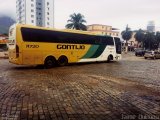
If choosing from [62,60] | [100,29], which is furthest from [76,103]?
[100,29]

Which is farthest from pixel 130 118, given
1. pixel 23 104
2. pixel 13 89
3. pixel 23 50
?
pixel 23 50

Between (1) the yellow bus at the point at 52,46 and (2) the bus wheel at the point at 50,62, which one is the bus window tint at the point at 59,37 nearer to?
(1) the yellow bus at the point at 52,46

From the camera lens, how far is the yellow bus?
16.9 meters

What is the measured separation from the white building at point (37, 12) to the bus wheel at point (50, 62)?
9347 centimetres

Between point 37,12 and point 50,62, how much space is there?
324 feet

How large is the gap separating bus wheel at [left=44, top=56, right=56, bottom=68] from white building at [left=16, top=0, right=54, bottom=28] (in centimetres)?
9347

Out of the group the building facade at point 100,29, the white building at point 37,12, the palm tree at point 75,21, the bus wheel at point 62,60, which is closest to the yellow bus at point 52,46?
the bus wheel at point 62,60

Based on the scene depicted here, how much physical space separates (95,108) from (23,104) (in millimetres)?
2152

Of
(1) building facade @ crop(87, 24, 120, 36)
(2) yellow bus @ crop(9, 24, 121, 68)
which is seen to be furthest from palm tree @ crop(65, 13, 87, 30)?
(1) building facade @ crop(87, 24, 120, 36)

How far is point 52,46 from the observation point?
19.0 m

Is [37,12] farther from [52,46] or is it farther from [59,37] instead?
[52,46]

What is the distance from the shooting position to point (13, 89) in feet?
30.0

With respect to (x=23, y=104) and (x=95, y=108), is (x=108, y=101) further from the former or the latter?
(x=23, y=104)

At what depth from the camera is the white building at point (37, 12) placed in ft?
358
